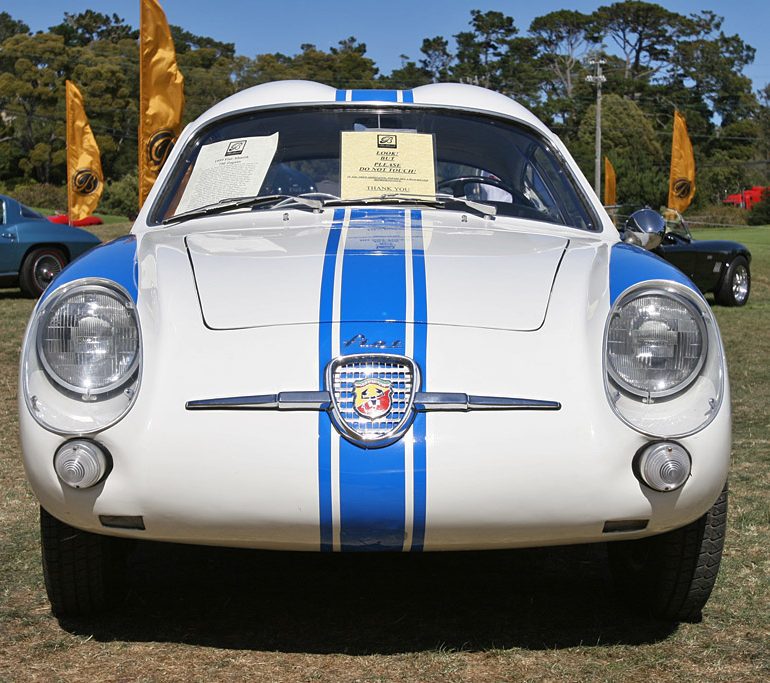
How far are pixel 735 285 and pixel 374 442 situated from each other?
13.3 m

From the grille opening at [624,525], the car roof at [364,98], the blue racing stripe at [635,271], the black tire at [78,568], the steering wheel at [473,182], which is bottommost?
the black tire at [78,568]

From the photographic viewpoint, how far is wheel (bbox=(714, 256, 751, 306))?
47.9ft

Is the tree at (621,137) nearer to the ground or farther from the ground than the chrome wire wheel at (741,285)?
farther from the ground

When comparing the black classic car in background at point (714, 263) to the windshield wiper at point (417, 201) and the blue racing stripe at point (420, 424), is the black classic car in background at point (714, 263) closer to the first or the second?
the windshield wiper at point (417, 201)

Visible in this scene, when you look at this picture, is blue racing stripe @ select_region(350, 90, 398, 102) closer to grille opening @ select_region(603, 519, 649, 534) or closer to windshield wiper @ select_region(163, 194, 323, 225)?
windshield wiper @ select_region(163, 194, 323, 225)

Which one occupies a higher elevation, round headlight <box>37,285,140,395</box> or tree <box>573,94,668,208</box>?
tree <box>573,94,668,208</box>

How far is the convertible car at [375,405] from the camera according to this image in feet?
7.98

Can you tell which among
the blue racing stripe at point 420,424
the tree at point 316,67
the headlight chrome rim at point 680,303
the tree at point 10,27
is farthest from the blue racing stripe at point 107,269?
the tree at point 10,27

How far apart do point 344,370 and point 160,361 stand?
43 centimetres

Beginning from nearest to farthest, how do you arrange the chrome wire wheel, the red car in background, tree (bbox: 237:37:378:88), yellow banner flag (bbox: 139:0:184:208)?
yellow banner flag (bbox: 139:0:184:208) < the chrome wire wheel < the red car in background < tree (bbox: 237:37:378:88)

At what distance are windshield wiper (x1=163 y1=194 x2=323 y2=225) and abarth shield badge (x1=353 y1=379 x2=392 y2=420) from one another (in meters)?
1.16

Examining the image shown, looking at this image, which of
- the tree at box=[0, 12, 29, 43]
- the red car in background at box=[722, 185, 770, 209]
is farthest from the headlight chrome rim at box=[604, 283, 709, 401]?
the tree at box=[0, 12, 29, 43]

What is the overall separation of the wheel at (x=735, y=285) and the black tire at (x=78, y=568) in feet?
41.8

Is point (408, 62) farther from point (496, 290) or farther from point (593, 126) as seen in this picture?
point (496, 290)
